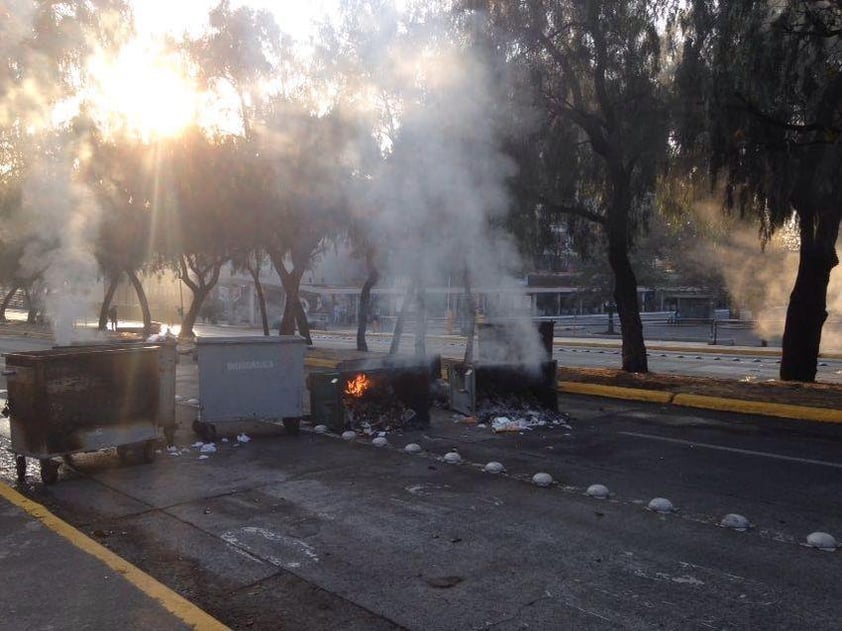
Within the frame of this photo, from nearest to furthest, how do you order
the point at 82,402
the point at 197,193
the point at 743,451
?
1. the point at 82,402
2. the point at 743,451
3. the point at 197,193

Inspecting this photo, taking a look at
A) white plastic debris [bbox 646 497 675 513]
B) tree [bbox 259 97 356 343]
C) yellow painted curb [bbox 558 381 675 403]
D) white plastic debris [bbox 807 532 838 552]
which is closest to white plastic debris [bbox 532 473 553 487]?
white plastic debris [bbox 646 497 675 513]

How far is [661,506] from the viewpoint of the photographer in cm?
443

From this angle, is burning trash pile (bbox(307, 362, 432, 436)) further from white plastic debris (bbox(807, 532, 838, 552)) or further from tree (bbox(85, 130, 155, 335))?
tree (bbox(85, 130, 155, 335))

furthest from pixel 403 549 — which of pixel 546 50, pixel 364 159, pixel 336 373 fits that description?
pixel 546 50

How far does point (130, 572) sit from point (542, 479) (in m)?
2.74

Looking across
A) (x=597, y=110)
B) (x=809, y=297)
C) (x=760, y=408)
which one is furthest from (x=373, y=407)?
(x=809, y=297)

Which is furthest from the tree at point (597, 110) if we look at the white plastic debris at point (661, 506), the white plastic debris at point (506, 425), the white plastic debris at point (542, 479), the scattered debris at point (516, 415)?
the white plastic debris at point (661, 506)

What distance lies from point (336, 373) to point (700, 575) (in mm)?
4291

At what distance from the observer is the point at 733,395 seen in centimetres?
866

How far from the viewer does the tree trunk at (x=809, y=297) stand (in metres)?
10.0

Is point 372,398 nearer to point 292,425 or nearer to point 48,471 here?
point 292,425

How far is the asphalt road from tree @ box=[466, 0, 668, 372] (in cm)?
488

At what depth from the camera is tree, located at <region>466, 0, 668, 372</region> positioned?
1013 cm

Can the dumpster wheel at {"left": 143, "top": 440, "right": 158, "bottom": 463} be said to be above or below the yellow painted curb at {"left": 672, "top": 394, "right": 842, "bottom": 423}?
below
